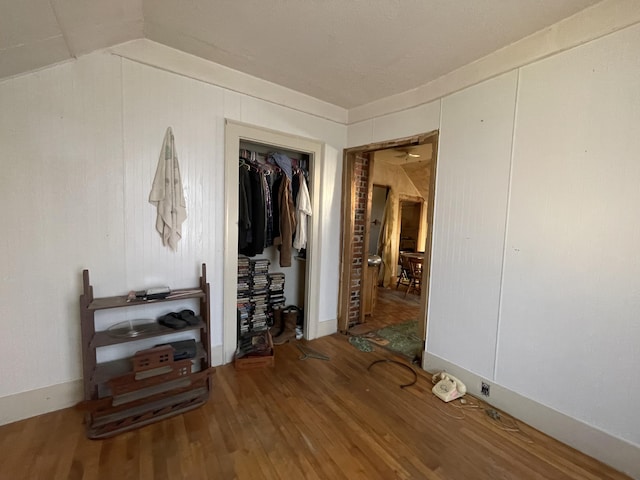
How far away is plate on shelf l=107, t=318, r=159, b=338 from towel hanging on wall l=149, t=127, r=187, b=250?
0.59 m

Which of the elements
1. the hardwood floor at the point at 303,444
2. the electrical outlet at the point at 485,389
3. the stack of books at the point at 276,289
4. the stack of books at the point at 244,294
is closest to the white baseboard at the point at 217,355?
the hardwood floor at the point at 303,444

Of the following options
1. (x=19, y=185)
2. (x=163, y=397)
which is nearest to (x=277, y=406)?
(x=163, y=397)

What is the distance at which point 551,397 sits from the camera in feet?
5.82

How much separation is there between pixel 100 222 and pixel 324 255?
2022mm

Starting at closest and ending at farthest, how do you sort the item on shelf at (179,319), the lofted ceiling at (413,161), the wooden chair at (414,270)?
the item on shelf at (179,319) < the lofted ceiling at (413,161) < the wooden chair at (414,270)

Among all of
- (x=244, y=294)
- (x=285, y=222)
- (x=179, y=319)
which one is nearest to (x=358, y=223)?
(x=285, y=222)

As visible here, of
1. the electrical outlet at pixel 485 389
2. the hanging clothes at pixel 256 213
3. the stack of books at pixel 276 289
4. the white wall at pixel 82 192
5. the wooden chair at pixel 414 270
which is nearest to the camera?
the white wall at pixel 82 192

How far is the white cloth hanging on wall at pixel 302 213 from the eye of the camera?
2908 millimetres

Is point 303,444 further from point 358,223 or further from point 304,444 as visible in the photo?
point 358,223

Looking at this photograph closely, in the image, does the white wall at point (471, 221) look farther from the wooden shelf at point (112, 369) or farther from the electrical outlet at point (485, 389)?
the wooden shelf at point (112, 369)

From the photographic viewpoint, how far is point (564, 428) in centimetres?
172

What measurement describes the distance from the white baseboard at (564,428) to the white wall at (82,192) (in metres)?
2.48

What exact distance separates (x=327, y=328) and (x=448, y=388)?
4.74 ft

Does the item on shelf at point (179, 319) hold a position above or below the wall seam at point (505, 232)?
below
